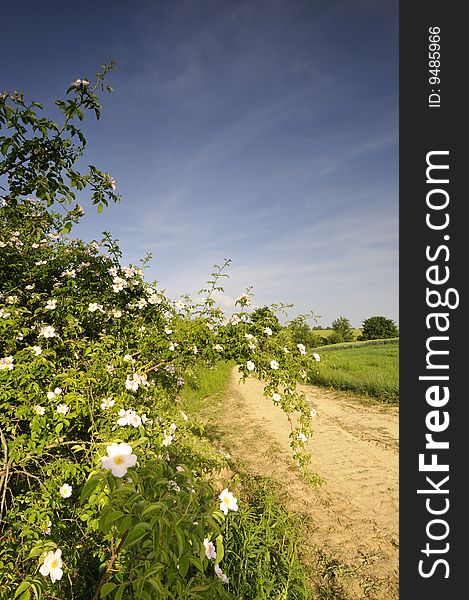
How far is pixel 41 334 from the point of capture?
2.50 m

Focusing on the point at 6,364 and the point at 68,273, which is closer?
the point at 6,364

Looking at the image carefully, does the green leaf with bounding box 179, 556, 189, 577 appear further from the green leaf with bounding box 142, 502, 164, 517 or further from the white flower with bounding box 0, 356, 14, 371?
the white flower with bounding box 0, 356, 14, 371

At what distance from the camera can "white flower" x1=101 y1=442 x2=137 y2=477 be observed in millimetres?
1201

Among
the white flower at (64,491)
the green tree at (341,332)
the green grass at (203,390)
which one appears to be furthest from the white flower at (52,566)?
the green tree at (341,332)

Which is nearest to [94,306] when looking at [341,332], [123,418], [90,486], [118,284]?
[118,284]

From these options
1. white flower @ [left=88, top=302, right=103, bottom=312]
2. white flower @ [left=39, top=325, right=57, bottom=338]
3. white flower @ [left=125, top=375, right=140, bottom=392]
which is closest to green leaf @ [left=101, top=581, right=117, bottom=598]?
white flower @ [left=125, top=375, right=140, bottom=392]

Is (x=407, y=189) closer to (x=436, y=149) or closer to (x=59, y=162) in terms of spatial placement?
(x=436, y=149)

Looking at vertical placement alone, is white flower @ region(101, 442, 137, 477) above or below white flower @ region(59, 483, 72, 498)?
above

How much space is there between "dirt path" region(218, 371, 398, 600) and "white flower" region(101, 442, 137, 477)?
9.16ft

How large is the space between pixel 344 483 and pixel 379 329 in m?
39.6

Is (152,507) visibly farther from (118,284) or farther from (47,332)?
(118,284)

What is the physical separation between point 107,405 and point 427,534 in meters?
2.47

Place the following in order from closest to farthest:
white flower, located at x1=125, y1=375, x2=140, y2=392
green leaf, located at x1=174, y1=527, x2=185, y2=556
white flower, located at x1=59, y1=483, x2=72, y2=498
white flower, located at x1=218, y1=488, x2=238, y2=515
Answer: green leaf, located at x1=174, y1=527, x2=185, y2=556, white flower, located at x1=218, y1=488, x2=238, y2=515, white flower, located at x1=59, y1=483, x2=72, y2=498, white flower, located at x1=125, y1=375, x2=140, y2=392

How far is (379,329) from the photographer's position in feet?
135
